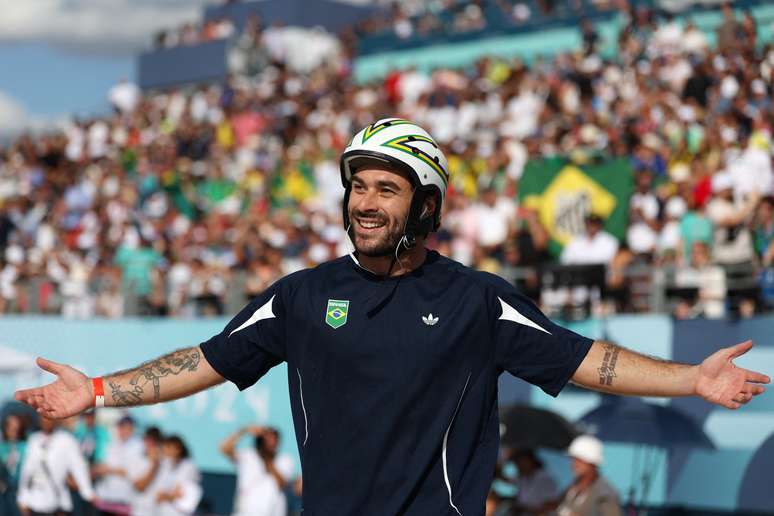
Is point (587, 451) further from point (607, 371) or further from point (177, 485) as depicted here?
point (607, 371)

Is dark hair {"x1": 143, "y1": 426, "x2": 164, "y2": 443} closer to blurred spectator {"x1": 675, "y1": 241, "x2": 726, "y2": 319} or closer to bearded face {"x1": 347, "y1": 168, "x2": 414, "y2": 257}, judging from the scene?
blurred spectator {"x1": 675, "y1": 241, "x2": 726, "y2": 319}

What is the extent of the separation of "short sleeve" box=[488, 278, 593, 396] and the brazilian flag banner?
8.70m

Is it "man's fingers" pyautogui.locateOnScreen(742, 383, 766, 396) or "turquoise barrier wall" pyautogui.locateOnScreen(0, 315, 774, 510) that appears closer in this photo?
"man's fingers" pyautogui.locateOnScreen(742, 383, 766, 396)

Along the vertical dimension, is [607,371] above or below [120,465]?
above

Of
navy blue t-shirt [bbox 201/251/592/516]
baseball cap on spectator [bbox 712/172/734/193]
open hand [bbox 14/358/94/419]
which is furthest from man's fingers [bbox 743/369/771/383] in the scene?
baseball cap on spectator [bbox 712/172/734/193]

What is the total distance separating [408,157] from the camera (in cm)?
407

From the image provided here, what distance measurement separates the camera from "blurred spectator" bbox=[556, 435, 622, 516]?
9.33 meters

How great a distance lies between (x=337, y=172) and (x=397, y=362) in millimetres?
14431

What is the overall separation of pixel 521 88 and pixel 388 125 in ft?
47.7

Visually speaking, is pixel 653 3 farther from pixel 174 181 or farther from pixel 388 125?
pixel 388 125

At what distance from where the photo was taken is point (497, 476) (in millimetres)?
11344

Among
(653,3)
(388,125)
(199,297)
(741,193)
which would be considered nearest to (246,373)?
(388,125)

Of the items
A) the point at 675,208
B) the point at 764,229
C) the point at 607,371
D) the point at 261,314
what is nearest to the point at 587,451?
the point at 764,229

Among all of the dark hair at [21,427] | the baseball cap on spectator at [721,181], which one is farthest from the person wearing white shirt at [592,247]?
the dark hair at [21,427]
